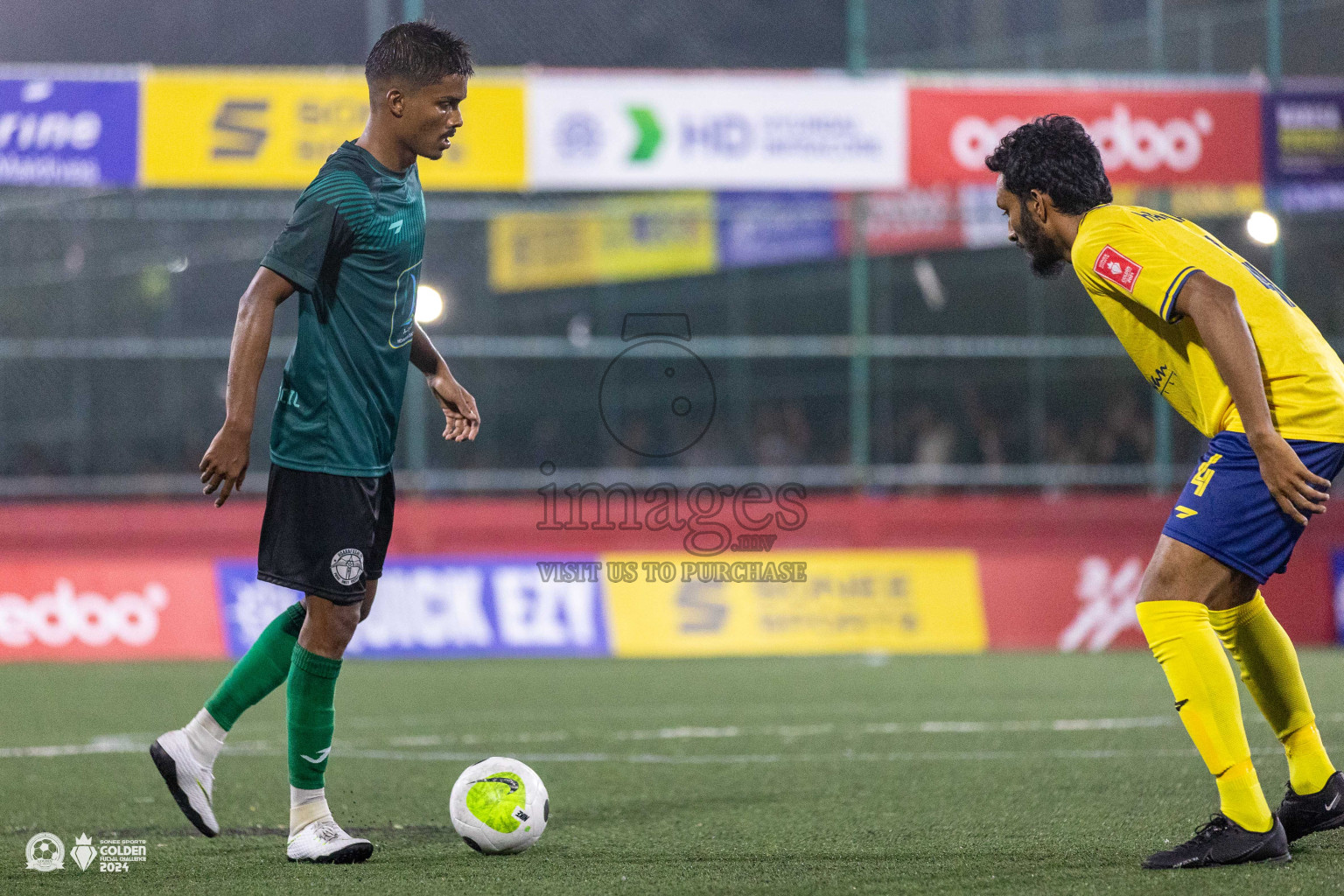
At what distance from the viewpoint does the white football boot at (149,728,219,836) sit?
4.52 metres

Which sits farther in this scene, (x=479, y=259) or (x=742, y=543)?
(x=479, y=259)

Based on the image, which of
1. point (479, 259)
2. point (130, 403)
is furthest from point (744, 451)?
point (130, 403)

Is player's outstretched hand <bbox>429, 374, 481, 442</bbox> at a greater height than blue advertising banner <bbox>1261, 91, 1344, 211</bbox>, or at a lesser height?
lesser

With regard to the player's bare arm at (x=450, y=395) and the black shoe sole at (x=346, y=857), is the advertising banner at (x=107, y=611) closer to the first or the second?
the player's bare arm at (x=450, y=395)

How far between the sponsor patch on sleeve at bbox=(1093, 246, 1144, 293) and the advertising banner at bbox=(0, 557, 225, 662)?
9.54 m

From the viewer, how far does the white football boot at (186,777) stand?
4.52 meters

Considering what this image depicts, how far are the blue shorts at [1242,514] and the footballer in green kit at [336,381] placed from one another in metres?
2.15

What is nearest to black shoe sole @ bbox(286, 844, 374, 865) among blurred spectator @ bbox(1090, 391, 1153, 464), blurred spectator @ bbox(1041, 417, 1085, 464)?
blurred spectator @ bbox(1090, 391, 1153, 464)

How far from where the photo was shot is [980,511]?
44.7 ft

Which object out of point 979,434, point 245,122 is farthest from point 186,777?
point 979,434

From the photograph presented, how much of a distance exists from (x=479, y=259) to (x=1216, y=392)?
2034 centimetres

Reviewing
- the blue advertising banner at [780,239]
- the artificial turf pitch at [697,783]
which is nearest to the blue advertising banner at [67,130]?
the artificial turf pitch at [697,783]

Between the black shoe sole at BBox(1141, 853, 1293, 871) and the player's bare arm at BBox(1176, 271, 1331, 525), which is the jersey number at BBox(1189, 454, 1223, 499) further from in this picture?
the black shoe sole at BBox(1141, 853, 1293, 871)

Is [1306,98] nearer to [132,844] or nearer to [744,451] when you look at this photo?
[744,451]
